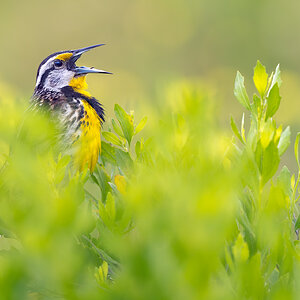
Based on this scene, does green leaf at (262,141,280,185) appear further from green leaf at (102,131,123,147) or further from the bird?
the bird

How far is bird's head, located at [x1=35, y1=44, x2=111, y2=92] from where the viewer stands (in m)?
3.12

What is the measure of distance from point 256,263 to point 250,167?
166 mm

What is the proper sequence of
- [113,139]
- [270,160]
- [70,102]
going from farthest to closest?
1. [70,102]
2. [113,139]
3. [270,160]

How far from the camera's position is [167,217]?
60 centimetres

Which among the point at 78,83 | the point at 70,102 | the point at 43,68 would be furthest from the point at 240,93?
the point at 43,68

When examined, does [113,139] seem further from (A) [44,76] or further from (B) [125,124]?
(A) [44,76]

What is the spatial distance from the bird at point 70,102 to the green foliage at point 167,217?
55 cm

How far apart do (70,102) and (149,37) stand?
395 centimetres

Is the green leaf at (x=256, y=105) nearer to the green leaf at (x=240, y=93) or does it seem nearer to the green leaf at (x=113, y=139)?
the green leaf at (x=240, y=93)

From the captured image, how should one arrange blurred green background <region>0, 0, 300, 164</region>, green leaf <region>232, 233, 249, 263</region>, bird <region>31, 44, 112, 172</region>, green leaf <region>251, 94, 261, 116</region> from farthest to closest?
1. blurred green background <region>0, 0, 300, 164</region>
2. bird <region>31, 44, 112, 172</region>
3. green leaf <region>251, 94, 261, 116</region>
4. green leaf <region>232, 233, 249, 263</region>

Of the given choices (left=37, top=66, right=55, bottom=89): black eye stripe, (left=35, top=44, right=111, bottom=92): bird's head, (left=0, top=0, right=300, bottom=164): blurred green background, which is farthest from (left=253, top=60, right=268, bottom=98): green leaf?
(left=0, top=0, right=300, bottom=164): blurred green background

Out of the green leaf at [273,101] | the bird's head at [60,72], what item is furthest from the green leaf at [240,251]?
the bird's head at [60,72]

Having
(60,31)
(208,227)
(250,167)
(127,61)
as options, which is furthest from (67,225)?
(60,31)

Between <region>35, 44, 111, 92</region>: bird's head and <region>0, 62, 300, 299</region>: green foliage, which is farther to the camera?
<region>35, 44, 111, 92</region>: bird's head
